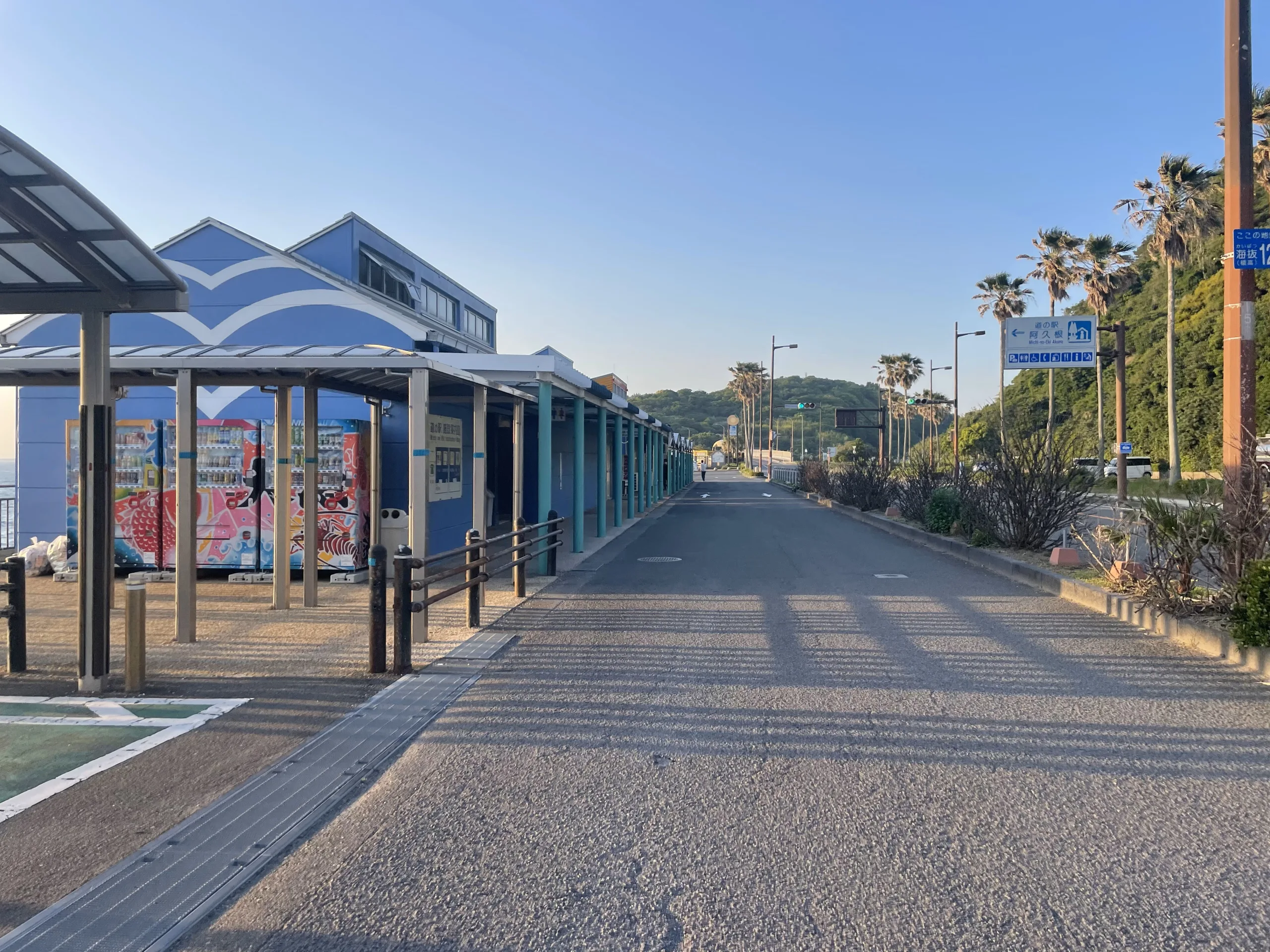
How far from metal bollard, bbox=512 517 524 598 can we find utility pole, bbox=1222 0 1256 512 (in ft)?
23.5

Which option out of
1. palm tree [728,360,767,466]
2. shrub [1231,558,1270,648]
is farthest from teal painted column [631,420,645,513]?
palm tree [728,360,767,466]

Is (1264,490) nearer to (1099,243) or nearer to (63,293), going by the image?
(63,293)

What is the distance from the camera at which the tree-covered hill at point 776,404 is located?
479ft

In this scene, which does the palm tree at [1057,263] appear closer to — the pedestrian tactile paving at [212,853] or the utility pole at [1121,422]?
the utility pole at [1121,422]

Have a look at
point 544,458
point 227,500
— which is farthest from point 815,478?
point 227,500

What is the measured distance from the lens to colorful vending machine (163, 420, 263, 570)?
12469 millimetres

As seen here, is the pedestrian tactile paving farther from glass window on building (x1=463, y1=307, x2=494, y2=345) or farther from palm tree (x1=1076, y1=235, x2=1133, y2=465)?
palm tree (x1=1076, y1=235, x2=1133, y2=465)

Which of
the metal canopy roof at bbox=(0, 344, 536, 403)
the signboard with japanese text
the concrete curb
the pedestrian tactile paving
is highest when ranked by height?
the metal canopy roof at bbox=(0, 344, 536, 403)

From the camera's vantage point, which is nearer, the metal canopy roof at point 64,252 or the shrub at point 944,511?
the metal canopy roof at point 64,252

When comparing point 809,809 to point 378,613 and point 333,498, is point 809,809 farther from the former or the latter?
point 333,498

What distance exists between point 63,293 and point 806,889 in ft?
21.6

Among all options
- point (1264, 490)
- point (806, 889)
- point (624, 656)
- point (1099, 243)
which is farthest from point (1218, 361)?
point (806, 889)

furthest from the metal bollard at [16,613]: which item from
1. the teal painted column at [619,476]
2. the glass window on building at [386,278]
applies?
the teal painted column at [619,476]

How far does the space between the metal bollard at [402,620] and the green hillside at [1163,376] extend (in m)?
36.0
